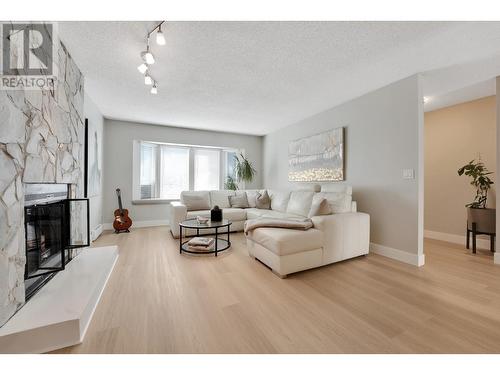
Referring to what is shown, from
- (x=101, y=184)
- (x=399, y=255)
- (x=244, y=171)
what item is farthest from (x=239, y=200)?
(x=399, y=255)

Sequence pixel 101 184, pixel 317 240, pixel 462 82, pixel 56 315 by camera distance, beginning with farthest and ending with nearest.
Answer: pixel 101 184 < pixel 462 82 < pixel 317 240 < pixel 56 315

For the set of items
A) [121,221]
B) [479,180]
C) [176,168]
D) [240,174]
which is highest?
[176,168]

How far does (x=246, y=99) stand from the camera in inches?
128

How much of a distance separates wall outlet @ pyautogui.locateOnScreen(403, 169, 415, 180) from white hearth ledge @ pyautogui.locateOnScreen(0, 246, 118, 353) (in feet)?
11.3

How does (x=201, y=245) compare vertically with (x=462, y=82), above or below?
below

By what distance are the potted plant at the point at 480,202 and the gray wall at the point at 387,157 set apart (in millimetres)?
1130

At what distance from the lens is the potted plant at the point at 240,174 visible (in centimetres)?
536

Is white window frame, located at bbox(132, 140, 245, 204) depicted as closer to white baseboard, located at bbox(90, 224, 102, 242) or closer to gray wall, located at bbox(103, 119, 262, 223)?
gray wall, located at bbox(103, 119, 262, 223)

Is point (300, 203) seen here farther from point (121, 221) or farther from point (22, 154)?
point (121, 221)

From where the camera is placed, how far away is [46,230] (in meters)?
1.79

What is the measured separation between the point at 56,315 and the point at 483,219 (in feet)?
15.4
